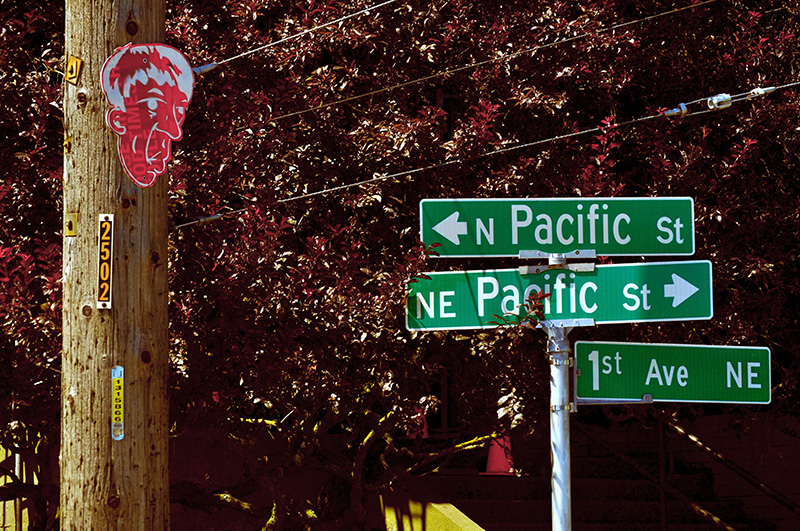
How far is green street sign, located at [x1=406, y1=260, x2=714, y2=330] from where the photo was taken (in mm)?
4762

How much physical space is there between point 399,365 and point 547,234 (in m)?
2.45

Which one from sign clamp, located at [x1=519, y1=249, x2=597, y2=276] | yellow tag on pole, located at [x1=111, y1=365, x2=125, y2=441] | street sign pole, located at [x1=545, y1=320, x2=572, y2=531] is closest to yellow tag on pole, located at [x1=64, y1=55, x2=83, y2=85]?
yellow tag on pole, located at [x1=111, y1=365, x2=125, y2=441]

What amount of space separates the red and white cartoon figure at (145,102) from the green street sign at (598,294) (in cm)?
164

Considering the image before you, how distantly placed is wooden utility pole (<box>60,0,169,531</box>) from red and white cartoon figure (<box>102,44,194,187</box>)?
5 centimetres

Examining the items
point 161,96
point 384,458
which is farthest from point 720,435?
point 161,96

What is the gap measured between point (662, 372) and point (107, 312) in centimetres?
276

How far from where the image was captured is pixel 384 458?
9320 mm

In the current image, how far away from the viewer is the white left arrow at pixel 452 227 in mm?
4855

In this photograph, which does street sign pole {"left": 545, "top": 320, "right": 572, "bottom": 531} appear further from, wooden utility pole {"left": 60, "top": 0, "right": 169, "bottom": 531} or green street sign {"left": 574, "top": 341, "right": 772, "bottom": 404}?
wooden utility pole {"left": 60, "top": 0, "right": 169, "bottom": 531}

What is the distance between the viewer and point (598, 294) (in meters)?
4.77

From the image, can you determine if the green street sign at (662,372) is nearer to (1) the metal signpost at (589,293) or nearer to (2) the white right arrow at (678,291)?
(1) the metal signpost at (589,293)

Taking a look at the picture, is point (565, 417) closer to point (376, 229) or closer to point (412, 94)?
point (376, 229)

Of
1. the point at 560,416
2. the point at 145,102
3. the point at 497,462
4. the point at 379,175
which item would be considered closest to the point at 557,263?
the point at 560,416

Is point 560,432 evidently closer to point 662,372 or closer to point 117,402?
point 662,372
